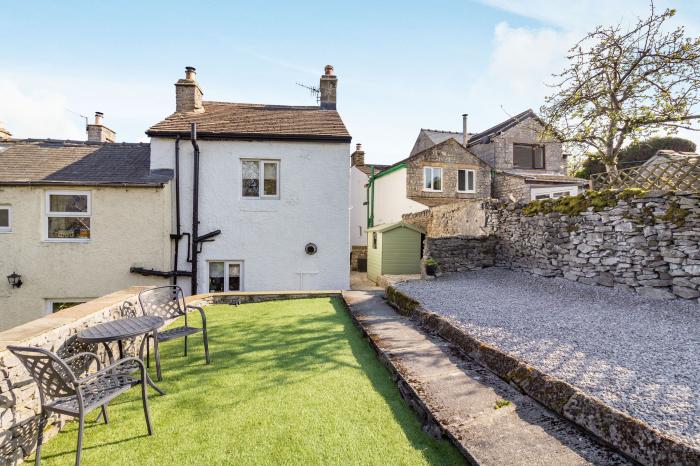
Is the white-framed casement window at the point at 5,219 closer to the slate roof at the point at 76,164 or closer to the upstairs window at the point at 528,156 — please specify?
the slate roof at the point at 76,164

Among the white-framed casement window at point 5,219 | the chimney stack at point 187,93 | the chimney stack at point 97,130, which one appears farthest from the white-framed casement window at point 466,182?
the white-framed casement window at point 5,219

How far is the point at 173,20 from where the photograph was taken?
799cm

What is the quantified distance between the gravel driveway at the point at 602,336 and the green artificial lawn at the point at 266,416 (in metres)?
1.87

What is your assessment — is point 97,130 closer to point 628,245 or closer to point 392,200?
point 392,200

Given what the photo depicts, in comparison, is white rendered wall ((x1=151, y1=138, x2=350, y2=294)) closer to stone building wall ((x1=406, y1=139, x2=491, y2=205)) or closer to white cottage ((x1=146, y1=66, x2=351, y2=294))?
white cottage ((x1=146, y1=66, x2=351, y2=294))

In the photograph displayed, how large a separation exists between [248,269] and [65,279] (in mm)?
5138

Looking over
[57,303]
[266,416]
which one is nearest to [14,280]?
[57,303]

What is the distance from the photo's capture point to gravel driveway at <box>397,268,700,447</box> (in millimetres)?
3143

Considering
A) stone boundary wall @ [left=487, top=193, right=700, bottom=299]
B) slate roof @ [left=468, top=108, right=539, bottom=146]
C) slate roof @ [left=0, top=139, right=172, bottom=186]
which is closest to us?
stone boundary wall @ [left=487, top=193, right=700, bottom=299]

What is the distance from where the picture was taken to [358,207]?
24.1 meters

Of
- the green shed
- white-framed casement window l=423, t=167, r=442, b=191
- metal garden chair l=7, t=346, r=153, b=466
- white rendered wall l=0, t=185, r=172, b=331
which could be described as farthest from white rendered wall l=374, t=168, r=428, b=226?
metal garden chair l=7, t=346, r=153, b=466

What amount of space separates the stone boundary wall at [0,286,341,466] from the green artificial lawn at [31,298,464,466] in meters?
0.22

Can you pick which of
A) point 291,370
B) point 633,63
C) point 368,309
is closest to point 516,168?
point 633,63

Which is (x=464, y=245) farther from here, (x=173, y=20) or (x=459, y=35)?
(x=173, y=20)
